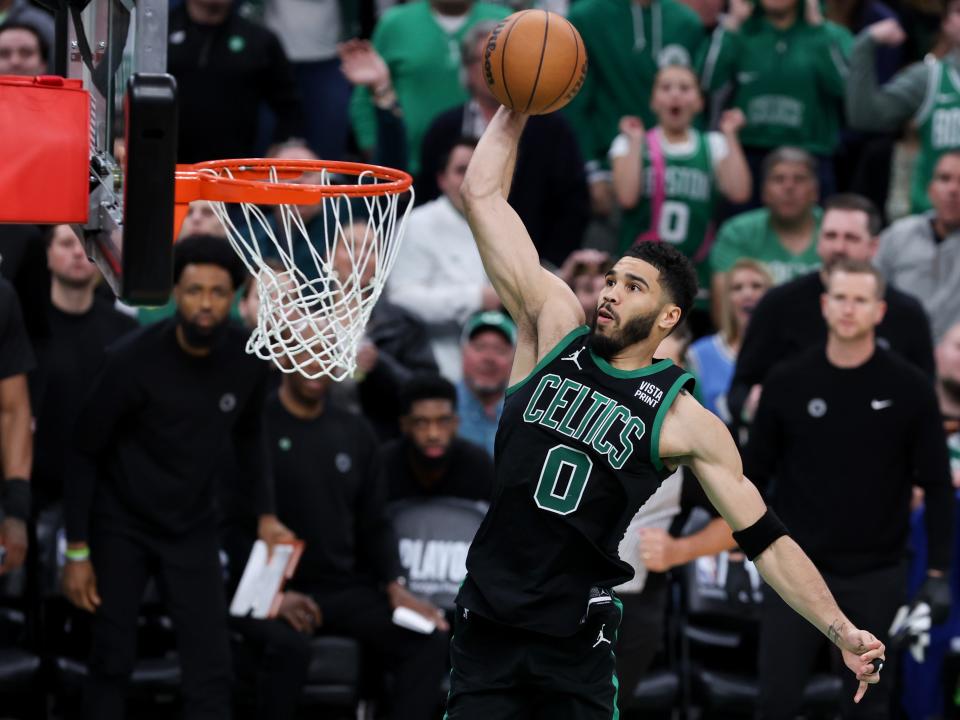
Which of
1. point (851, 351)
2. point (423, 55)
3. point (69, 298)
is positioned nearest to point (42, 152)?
point (69, 298)

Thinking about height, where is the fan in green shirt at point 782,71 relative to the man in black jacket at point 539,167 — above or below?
above

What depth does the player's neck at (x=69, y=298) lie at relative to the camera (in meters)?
8.55

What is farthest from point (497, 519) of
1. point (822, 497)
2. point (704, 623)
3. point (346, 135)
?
point (346, 135)

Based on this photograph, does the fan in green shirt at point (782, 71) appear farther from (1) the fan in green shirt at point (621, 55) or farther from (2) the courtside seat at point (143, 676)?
(2) the courtside seat at point (143, 676)

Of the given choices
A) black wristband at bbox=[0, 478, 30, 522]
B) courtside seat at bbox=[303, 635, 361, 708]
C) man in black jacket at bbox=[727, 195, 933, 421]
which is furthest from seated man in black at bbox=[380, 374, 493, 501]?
black wristband at bbox=[0, 478, 30, 522]

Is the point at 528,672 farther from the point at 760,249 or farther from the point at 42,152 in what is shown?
the point at 760,249

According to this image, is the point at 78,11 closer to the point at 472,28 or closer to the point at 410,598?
the point at 410,598

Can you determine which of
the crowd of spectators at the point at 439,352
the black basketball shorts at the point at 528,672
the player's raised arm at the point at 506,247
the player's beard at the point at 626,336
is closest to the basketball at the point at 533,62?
the player's raised arm at the point at 506,247

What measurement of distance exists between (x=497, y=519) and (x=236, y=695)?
302 cm

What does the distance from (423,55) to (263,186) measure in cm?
533

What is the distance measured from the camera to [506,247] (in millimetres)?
5812

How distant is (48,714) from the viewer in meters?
8.08

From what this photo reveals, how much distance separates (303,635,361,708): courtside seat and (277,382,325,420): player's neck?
1.12 m

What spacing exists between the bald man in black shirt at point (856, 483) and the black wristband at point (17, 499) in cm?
327
